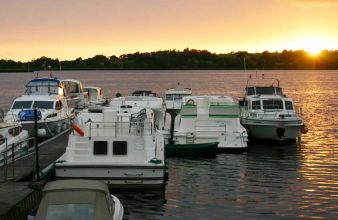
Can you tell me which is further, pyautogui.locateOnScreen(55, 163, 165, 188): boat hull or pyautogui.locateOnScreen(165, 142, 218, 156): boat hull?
pyautogui.locateOnScreen(165, 142, 218, 156): boat hull

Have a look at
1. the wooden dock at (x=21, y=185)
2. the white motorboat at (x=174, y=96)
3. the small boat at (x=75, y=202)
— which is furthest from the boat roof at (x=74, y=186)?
the white motorboat at (x=174, y=96)

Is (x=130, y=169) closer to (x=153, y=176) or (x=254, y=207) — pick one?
(x=153, y=176)

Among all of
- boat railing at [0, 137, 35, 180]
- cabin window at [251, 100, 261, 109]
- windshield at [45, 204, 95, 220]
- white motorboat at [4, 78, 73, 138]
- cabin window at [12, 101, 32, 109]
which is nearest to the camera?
windshield at [45, 204, 95, 220]

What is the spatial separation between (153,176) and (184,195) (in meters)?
1.95

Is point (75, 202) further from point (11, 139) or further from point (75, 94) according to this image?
point (75, 94)

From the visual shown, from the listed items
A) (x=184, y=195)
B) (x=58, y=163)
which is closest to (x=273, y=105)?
(x=184, y=195)

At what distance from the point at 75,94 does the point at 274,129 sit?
2095cm

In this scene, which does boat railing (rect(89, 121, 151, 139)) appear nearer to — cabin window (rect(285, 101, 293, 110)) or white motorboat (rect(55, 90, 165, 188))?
white motorboat (rect(55, 90, 165, 188))

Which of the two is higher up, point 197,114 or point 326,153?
point 197,114

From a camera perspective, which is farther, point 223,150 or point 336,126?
point 336,126

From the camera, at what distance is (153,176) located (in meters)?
20.2

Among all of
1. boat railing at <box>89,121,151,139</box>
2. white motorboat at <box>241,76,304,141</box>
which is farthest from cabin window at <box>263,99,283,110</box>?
boat railing at <box>89,121,151,139</box>

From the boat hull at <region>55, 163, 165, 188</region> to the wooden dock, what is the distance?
59.2 inches

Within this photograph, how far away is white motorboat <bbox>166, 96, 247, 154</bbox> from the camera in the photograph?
2989 cm
